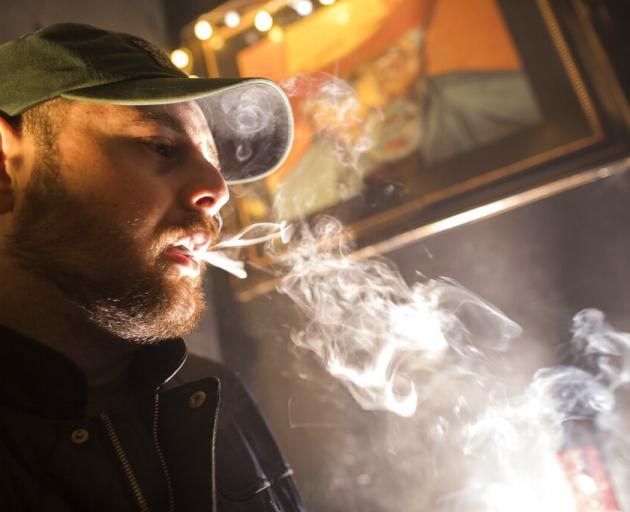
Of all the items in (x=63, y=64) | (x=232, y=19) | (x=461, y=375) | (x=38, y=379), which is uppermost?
(x=232, y=19)

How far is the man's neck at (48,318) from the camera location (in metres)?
1.22

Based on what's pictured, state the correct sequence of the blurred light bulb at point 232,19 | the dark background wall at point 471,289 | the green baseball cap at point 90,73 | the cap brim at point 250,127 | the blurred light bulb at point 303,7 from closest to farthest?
the green baseball cap at point 90,73, the cap brim at point 250,127, the dark background wall at point 471,289, the blurred light bulb at point 303,7, the blurred light bulb at point 232,19

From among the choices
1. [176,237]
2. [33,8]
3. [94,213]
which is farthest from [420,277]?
[33,8]

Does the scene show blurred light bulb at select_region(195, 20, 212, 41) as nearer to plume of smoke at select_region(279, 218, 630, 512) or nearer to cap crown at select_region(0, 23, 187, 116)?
plume of smoke at select_region(279, 218, 630, 512)

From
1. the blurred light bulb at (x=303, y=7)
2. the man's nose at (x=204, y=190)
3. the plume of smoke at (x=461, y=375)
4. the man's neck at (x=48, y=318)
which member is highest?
the blurred light bulb at (x=303, y=7)

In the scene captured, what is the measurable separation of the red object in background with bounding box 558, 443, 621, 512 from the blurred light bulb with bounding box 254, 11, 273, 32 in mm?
2337

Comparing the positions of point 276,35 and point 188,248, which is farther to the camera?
point 276,35

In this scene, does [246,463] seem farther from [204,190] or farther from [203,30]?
[203,30]

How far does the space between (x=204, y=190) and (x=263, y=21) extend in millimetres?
1730

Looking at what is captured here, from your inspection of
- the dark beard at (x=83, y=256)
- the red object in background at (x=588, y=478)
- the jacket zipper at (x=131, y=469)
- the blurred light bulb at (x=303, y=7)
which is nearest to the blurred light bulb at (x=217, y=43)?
the blurred light bulb at (x=303, y=7)

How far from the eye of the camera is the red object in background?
165cm

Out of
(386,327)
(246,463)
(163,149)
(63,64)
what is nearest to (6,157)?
(63,64)

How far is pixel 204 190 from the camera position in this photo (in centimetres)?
130

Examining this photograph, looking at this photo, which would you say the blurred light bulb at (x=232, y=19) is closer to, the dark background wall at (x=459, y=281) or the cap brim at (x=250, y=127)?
the dark background wall at (x=459, y=281)
